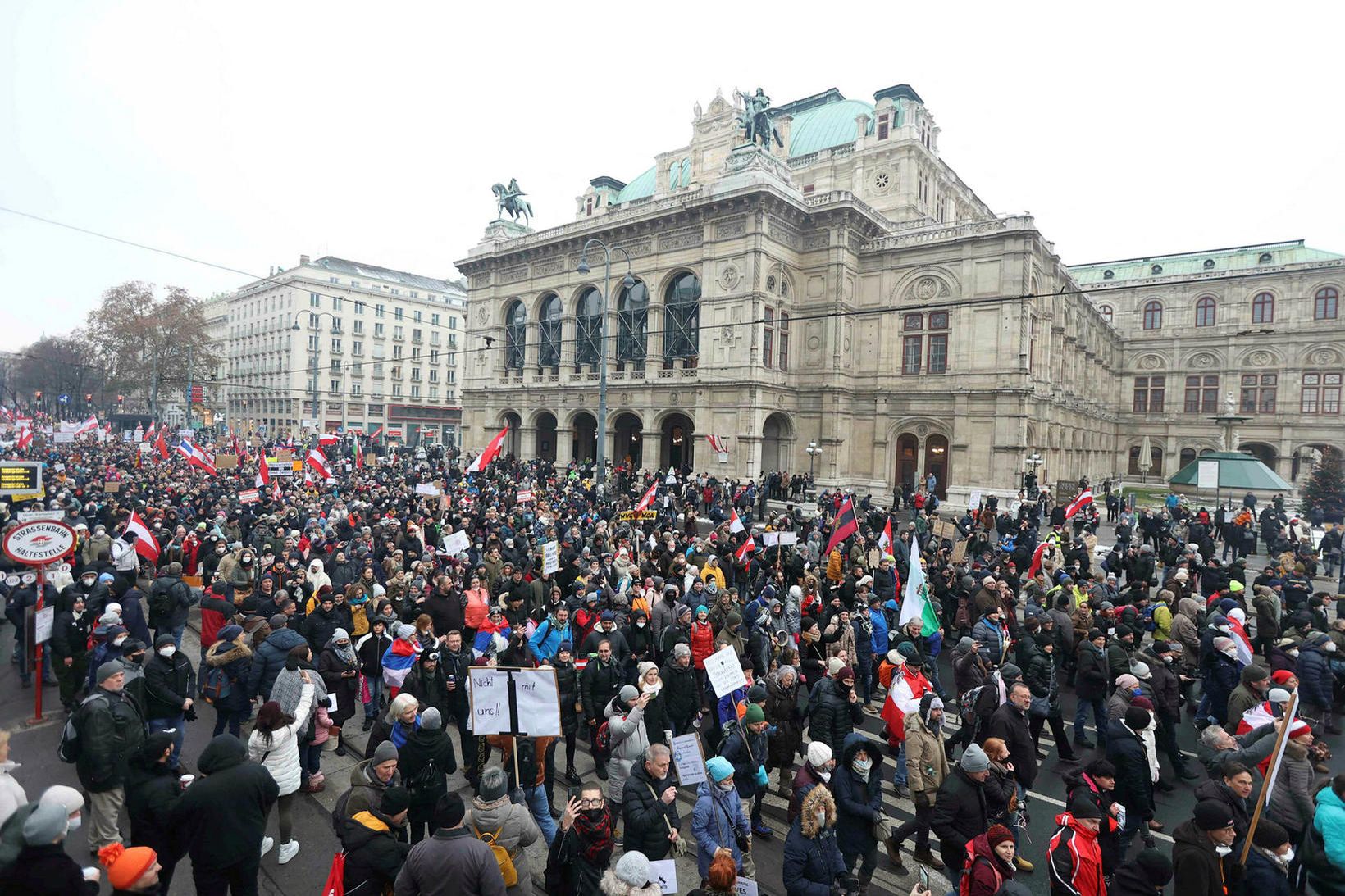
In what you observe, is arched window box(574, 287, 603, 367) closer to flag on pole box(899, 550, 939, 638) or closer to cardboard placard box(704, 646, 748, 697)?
flag on pole box(899, 550, 939, 638)

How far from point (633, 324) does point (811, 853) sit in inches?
1394

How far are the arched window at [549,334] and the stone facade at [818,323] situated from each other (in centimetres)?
15

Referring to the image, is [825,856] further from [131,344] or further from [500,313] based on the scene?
[131,344]

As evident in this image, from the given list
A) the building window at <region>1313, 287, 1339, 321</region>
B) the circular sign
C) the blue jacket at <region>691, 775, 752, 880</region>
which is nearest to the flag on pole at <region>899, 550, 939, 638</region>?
the blue jacket at <region>691, 775, 752, 880</region>

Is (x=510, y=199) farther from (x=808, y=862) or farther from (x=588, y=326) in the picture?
(x=808, y=862)

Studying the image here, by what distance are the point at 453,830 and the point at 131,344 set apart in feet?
246

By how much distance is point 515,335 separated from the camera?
4631cm

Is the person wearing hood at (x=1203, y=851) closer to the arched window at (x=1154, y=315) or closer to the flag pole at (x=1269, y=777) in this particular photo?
the flag pole at (x=1269, y=777)

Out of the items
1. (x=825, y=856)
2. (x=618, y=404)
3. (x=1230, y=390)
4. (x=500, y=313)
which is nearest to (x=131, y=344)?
(x=500, y=313)

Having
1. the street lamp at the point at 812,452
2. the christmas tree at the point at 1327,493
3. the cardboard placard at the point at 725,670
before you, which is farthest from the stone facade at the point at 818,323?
the cardboard placard at the point at 725,670

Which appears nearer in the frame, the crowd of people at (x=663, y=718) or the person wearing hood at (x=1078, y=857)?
the person wearing hood at (x=1078, y=857)

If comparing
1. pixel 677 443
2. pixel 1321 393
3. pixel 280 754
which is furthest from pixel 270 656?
pixel 1321 393

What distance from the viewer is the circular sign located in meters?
9.37

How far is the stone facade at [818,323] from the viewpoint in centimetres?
3281
